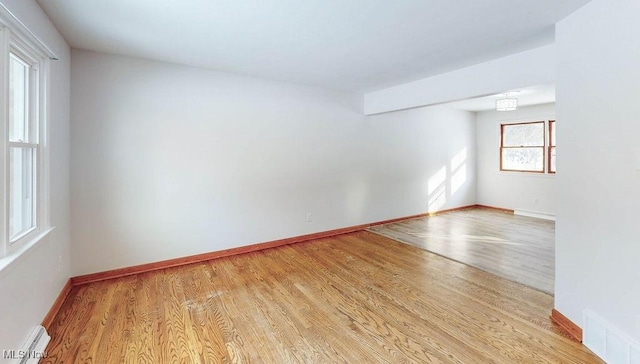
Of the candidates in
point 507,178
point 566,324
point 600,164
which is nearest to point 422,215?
point 507,178

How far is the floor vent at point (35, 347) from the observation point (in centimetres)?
173

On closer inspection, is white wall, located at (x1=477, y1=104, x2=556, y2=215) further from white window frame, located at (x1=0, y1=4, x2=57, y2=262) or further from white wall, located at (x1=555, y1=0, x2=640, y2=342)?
white window frame, located at (x1=0, y1=4, x2=57, y2=262)

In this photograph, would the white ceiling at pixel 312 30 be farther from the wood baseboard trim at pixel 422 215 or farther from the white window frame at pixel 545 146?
the white window frame at pixel 545 146

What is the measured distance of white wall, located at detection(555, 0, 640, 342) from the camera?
1651 mm

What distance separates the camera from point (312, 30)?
95.0 inches

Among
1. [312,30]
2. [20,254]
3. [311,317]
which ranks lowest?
[311,317]

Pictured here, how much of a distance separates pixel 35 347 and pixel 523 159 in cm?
817

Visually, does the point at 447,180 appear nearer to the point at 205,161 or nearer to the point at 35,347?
the point at 205,161

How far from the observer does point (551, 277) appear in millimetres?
2998

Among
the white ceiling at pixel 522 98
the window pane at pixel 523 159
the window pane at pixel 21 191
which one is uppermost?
the white ceiling at pixel 522 98

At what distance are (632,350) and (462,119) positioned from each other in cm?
597

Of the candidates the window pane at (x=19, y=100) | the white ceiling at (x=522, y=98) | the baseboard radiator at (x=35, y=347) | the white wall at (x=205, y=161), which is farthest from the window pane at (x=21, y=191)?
the white ceiling at (x=522, y=98)

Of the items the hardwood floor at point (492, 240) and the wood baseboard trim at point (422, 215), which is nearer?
the hardwood floor at point (492, 240)

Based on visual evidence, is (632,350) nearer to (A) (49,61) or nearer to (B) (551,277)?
(B) (551,277)
